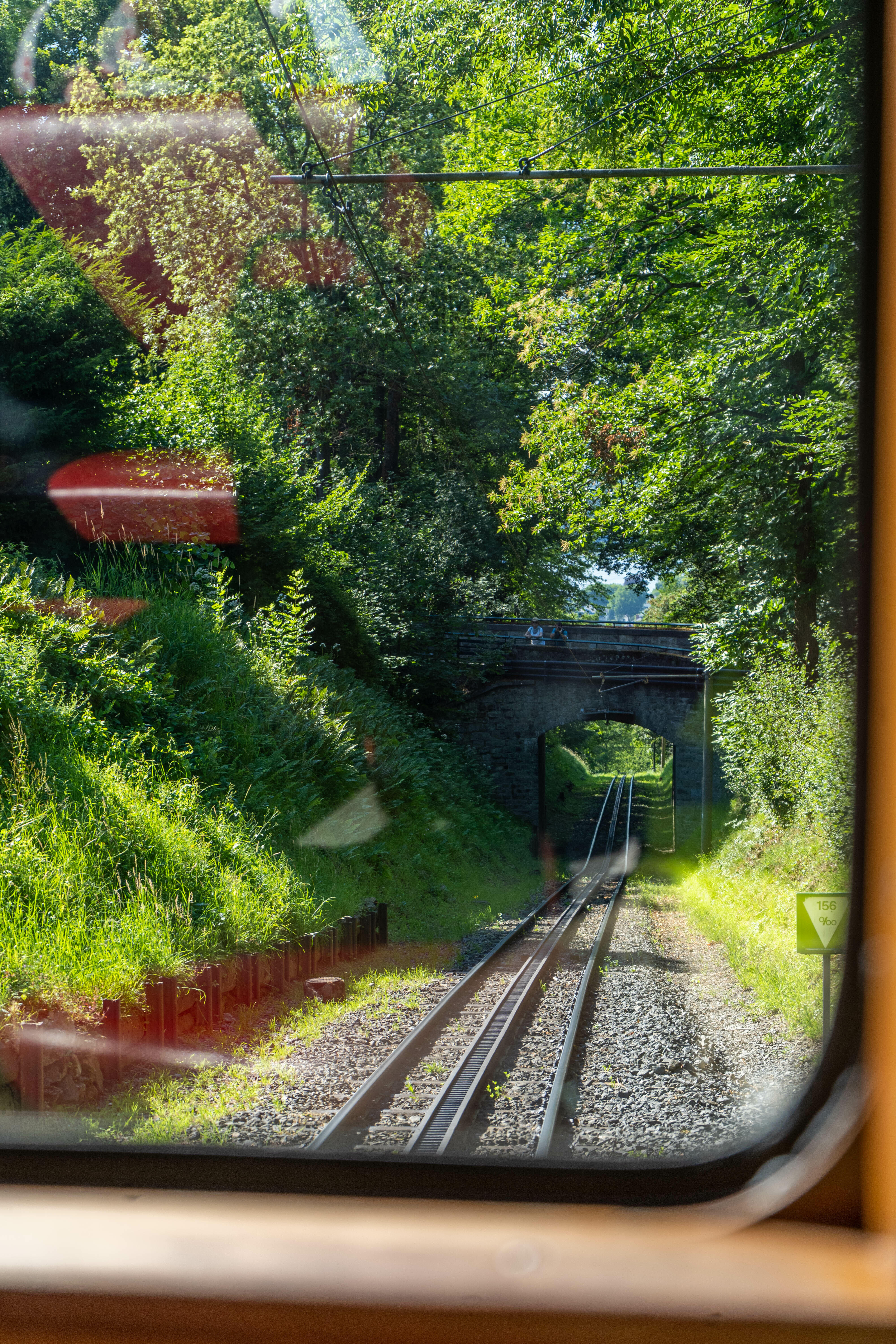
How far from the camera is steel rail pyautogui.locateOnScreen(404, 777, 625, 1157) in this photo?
99.0 inches

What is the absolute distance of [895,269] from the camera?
1324 mm

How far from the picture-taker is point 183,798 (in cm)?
828

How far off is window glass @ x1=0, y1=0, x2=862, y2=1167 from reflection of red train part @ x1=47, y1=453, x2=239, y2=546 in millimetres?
50

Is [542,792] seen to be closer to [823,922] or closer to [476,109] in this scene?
[476,109]

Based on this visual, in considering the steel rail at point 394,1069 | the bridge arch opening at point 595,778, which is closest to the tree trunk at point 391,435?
the bridge arch opening at point 595,778

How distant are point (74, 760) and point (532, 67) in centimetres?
924

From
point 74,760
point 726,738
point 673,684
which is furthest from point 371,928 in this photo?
point 673,684

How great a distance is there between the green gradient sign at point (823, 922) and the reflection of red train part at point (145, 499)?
11.6 metres

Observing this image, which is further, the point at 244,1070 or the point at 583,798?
the point at 583,798

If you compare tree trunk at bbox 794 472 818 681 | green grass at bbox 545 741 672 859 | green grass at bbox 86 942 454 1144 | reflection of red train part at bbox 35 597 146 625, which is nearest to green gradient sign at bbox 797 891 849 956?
tree trunk at bbox 794 472 818 681

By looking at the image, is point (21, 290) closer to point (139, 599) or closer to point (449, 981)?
point (139, 599)

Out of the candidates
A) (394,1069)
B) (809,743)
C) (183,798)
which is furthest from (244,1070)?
(809,743)

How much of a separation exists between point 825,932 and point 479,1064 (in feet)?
15.8

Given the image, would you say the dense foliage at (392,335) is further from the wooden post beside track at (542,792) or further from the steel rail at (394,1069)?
the wooden post beside track at (542,792)
